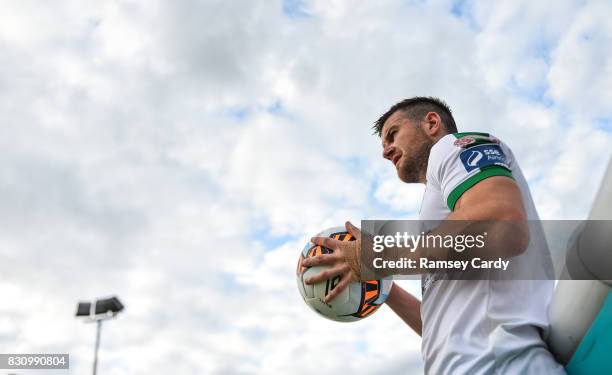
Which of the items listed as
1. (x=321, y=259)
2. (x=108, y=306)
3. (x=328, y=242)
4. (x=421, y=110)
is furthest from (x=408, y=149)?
(x=108, y=306)

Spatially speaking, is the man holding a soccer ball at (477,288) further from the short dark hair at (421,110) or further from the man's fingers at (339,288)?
the short dark hair at (421,110)

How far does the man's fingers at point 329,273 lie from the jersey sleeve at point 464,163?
2.49 feet

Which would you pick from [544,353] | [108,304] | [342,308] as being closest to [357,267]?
[342,308]

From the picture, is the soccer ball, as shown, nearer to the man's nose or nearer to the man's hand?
the man's hand

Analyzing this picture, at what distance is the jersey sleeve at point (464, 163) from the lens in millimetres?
2920

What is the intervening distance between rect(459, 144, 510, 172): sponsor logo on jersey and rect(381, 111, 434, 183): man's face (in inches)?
34.7

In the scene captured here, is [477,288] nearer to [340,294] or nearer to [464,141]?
[464,141]

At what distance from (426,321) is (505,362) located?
0.57 metres

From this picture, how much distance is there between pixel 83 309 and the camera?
28.3 meters

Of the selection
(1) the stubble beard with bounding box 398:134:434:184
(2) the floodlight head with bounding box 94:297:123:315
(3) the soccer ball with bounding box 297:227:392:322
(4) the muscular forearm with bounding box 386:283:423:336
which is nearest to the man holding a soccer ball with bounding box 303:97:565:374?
(3) the soccer ball with bounding box 297:227:392:322

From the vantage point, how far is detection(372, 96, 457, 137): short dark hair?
4.23 m

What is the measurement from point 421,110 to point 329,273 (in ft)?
5.19

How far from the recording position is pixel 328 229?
165 inches

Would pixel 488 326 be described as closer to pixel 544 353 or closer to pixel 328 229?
pixel 544 353
